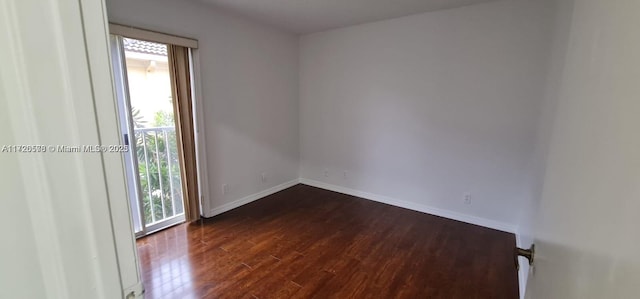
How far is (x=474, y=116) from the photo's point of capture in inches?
117

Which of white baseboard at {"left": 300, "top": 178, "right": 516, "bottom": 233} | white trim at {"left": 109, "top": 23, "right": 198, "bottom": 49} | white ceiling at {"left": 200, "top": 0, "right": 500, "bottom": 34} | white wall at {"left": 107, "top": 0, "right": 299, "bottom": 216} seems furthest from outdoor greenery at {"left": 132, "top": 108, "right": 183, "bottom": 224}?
white baseboard at {"left": 300, "top": 178, "right": 516, "bottom": 233}

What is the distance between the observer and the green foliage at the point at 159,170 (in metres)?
2.83

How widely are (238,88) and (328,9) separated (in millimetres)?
1434

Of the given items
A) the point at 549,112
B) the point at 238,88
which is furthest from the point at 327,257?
the point at 238,88

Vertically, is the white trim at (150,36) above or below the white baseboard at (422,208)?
above

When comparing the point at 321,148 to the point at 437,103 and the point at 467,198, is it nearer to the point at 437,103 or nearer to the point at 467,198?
the point at 437,103

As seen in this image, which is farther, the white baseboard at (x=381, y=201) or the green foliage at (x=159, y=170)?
the white baseboard at (x=381, y=201)

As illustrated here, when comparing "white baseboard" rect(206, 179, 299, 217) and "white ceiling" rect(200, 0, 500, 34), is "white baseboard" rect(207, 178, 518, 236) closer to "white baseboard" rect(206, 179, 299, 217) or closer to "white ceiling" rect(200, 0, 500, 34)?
"white baseboard" rect(206, 179, 299, 217)

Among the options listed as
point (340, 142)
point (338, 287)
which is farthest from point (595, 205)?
point (340, 142)

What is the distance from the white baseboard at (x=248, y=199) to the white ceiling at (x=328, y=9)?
2342 millimetres

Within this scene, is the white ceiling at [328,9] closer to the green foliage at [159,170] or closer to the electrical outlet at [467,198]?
the green foliage at [159,170]

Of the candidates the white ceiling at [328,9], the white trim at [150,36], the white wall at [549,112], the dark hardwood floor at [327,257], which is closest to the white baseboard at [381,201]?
A: the dark hardwood floor at [327,257]

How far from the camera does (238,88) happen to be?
3375mm

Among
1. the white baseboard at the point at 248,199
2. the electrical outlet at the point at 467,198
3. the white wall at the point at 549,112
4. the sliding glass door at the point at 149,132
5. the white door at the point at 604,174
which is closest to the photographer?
the white door at the point at 604,174
